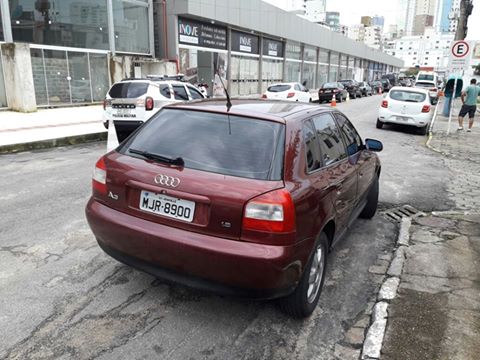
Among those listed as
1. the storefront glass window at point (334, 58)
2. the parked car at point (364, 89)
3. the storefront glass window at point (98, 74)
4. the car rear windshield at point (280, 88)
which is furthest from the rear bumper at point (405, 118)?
the storefront glass window at point (334, 58)

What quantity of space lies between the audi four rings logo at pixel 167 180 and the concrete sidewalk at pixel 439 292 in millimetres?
1833

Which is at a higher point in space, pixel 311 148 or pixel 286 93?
pixel 311 148

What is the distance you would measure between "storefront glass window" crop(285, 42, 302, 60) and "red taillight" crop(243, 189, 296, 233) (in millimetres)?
37789

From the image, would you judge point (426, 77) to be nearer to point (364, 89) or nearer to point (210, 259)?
point (364, 89)

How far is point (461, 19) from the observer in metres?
19.0

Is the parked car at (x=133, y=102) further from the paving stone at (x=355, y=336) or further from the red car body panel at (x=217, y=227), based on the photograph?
the paving stone at (x=355, y=336)

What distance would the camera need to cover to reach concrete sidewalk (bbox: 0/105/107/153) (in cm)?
1037

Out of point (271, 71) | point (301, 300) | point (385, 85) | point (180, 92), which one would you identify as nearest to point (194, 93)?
point (180, 92)

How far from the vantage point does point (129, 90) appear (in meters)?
10.8

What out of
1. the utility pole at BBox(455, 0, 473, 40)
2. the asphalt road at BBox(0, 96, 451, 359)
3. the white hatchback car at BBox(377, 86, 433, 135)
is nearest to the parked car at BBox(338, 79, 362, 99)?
the utility pole at BBox(455, 0, 473, 40)

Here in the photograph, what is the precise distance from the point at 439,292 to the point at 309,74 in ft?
145

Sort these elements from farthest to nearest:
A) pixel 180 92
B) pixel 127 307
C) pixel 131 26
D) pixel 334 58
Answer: pixel 334 58
pixel 131 26
pixel 180 92
pixel 127 307

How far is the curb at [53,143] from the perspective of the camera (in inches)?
383

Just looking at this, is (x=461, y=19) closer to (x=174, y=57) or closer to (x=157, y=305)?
(x=174, y=57)
